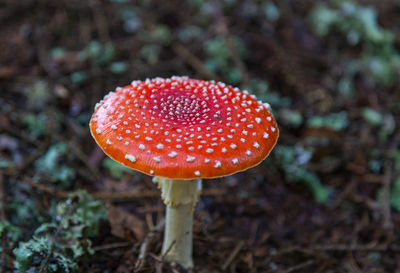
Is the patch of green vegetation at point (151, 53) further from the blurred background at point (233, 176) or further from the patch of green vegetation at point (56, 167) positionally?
the patch of green vegetation at point (56, 167)

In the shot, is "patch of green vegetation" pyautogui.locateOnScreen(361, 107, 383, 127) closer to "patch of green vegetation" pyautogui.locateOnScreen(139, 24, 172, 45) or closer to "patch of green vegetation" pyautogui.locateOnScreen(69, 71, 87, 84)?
"patch of green vegetation" pyautogui.locateOnScreen(139, 24, 172, 45)

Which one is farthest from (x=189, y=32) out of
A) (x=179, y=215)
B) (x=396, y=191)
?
(x=396, y=191)

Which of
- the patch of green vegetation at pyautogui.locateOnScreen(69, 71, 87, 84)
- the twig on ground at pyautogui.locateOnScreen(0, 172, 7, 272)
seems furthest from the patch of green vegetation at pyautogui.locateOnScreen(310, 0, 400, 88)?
the twig on ground at pyautogui.locateOnScreen(0, 172, 7, 272)

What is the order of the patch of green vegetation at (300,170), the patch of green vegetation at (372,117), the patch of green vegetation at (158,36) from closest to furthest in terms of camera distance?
the patch of green vegetation at (300,170) < the patch of green vegetation at (372,117) < the patch of green vegetation at (158,36)

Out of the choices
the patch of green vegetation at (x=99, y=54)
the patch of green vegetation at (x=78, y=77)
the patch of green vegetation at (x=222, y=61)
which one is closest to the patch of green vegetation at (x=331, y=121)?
the patch of green vegetation at (x=222, y=61)

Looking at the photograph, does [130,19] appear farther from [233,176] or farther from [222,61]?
[233,176]

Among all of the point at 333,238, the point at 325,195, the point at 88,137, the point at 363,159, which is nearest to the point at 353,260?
the point at 333,238

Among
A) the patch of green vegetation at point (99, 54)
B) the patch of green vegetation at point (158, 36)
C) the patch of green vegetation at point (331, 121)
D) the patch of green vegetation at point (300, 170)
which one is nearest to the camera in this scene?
the patch of green vegetation at point (300, 170)
